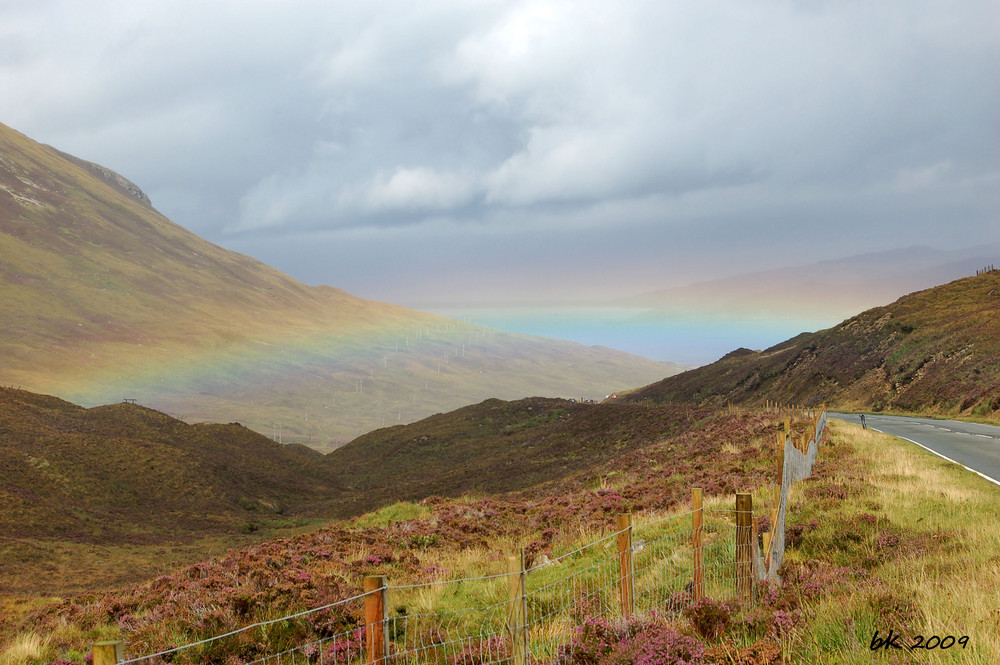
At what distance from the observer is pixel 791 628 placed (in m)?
6.07

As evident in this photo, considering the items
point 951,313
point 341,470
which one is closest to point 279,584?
point 341,470

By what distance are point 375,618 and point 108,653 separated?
1889 millimetres

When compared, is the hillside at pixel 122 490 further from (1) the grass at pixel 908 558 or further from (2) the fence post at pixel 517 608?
(1) the grass at pixel 908 558

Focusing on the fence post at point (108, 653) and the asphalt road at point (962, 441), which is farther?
the asphalt road at point (962, 441)

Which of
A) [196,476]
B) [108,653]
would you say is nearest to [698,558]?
[108,653]

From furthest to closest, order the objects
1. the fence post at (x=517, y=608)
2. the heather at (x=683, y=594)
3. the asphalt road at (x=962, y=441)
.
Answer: the asphalt road at (x=962, y=441), the heather at (x=683, y=594), the fence post at (x=517, y=608)

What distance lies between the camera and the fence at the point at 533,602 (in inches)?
222

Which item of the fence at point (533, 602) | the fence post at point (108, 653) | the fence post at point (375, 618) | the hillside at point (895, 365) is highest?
the hillside at point (895, 365)

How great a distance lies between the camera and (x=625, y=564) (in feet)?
22.7

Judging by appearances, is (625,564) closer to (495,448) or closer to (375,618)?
(375,618)

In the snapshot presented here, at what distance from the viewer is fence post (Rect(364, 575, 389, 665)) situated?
4984 millimetres

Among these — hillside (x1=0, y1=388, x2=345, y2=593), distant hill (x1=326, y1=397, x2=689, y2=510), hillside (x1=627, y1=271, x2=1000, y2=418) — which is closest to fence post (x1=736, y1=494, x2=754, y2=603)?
hillside (x1=0, y1=388, x2=345, y2=593)

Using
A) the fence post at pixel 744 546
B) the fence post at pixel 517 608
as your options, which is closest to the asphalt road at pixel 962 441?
the fence post at pixel 744 546

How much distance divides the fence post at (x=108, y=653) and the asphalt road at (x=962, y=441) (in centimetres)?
1842
